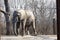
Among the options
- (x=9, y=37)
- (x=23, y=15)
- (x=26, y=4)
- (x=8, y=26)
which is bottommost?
(x=9, y=37)

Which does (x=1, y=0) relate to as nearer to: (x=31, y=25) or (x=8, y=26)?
(x=8, y=26)

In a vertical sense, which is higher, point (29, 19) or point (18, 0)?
point (18, 0)

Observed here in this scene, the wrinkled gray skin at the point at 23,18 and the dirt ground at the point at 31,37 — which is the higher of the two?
the wrinkled gray skin at the point at 23,18

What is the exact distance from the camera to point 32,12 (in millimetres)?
1937

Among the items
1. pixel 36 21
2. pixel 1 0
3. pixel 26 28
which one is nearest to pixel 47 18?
pixel 36 21

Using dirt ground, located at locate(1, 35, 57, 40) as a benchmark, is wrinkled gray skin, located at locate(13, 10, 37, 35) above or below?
above

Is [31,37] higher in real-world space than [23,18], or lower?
lower

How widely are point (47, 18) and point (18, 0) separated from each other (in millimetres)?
396

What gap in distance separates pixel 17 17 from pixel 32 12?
182 mm

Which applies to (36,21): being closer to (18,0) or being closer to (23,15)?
(23,15)

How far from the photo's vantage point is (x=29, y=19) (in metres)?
1.94

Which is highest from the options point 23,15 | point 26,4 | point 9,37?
point 26,4

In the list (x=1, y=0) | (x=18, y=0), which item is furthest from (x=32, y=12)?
(x=1, y=0)

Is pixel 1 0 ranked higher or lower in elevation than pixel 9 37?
higher
